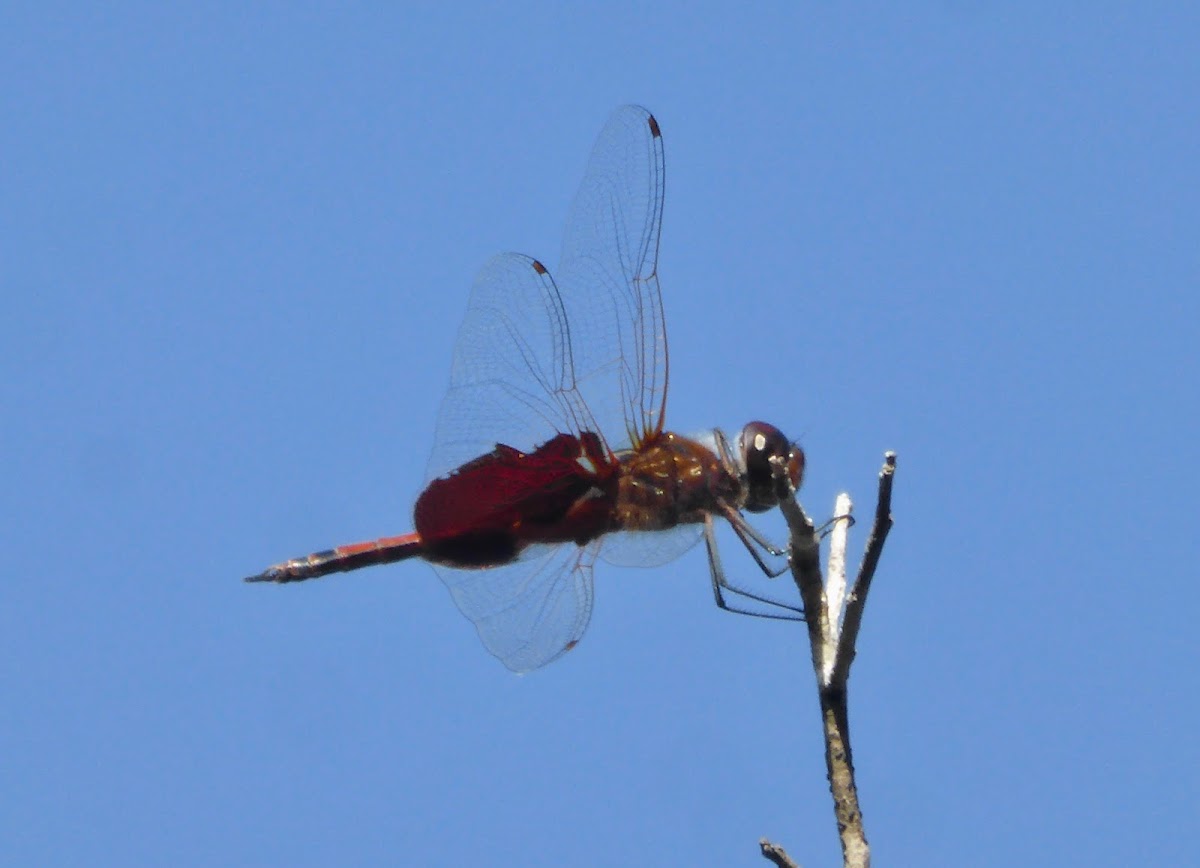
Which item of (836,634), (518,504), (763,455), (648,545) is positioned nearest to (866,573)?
(836,634)

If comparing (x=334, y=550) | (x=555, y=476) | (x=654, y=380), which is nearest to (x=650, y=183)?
(x=654, y=380)

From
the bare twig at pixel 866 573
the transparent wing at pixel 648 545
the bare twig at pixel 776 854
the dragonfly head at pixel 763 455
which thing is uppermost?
the dragonfly head at pixel 763 455

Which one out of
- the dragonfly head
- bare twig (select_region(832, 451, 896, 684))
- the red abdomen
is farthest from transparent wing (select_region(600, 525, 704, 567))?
bare twig (select_region(832, 451, 896, 684))

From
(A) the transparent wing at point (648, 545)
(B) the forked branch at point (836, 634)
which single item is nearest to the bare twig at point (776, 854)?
(B) the forked branch at point (836, 634)

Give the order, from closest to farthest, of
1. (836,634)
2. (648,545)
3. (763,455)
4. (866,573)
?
(866,573) → (836,634) → (763,455) → (648,545)

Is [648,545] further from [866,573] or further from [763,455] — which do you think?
[866,573]

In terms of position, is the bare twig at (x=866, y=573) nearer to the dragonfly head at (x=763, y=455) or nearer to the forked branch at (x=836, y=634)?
the forked branch at (x=836, y=634)
